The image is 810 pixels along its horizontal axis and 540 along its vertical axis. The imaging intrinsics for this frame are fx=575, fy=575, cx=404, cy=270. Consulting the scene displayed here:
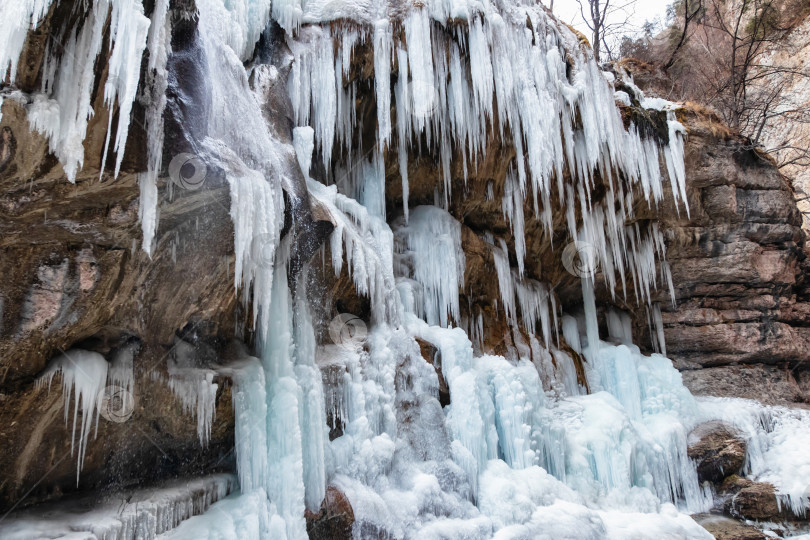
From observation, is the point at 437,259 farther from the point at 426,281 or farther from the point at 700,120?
the point at 700,120

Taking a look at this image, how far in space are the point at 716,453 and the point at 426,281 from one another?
4264 mm

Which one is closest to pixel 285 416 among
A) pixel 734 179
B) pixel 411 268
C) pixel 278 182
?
pixel 278 182

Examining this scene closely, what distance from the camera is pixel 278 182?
4.23 m

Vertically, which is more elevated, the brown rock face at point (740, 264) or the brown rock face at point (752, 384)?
the brown rock face at point (740, 264)

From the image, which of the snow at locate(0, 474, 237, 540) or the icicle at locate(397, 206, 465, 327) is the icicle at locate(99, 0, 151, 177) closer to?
the snow at locate(0, 474, 237, 540)

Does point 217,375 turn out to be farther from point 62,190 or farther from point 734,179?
point 734,179

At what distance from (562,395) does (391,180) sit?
376 centimetres

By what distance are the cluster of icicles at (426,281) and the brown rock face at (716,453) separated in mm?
233

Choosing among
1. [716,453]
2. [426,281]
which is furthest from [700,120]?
[426,281]

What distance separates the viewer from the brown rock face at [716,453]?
7.19 m

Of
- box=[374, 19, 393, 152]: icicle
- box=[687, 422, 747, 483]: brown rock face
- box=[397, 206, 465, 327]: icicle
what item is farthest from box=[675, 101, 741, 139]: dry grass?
box=[374, 19, 393, 152]: icicle

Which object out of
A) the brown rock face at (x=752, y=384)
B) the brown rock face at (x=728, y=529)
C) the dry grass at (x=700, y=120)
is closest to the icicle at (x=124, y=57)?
the brown rock face at (x=728, y=529)

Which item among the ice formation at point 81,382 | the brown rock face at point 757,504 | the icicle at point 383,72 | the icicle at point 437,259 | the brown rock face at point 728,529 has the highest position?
the icicle at point 383,72

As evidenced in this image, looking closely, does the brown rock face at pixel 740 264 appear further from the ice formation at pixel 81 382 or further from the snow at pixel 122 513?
the ice formation at pixel 81 382
